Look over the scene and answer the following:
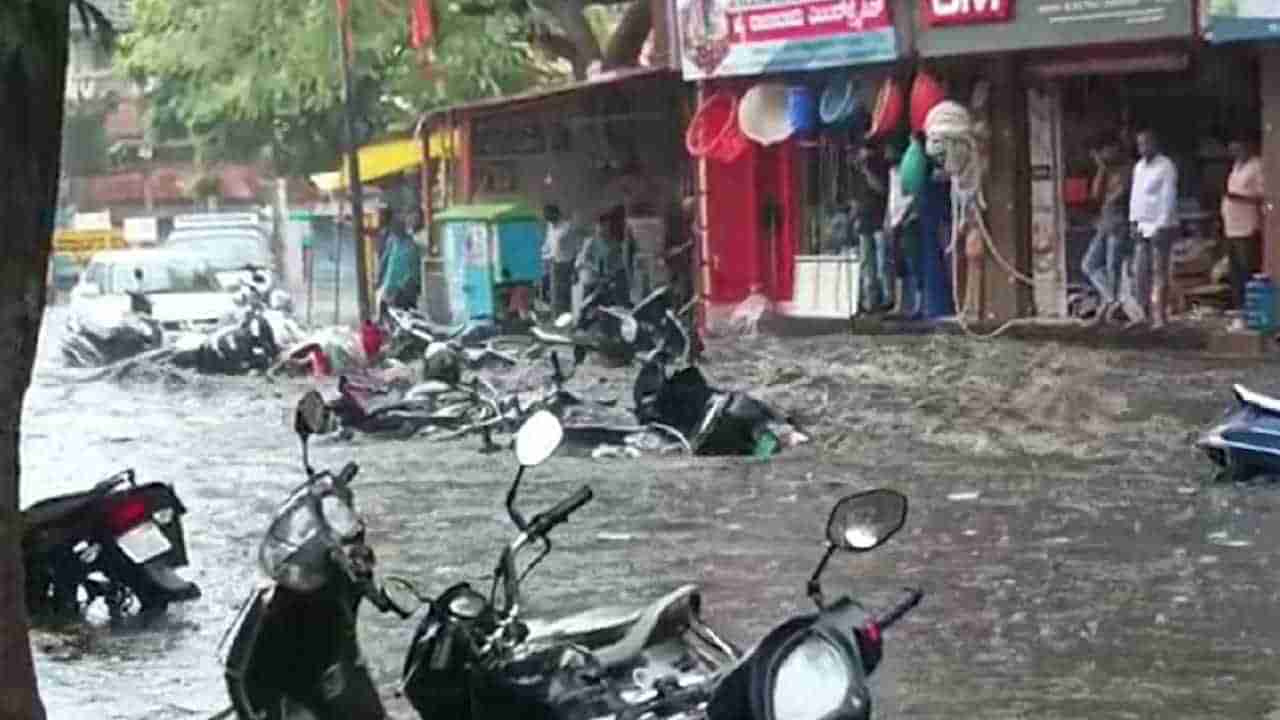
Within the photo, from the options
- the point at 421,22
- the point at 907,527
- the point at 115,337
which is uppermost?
the point at 421,22

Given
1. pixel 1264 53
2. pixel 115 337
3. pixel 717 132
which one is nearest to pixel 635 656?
pixel 1264 53

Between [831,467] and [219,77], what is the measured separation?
29345 millimetres

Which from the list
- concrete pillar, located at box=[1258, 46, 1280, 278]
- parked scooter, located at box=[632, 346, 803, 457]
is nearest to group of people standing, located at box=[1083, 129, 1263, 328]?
concrete pillar, located at box=[1258, 46, 1280, 278]

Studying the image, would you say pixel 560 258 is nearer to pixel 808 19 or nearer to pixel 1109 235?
pixel 808 19

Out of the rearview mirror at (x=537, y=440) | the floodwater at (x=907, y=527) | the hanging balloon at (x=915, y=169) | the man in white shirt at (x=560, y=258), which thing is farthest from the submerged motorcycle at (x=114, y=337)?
the rearview mirror at (x=537, y=440)

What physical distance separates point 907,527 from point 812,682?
859 centimetres

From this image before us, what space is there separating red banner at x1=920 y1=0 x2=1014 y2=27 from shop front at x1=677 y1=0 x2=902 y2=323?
64cm

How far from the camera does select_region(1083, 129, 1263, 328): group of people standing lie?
22922mm

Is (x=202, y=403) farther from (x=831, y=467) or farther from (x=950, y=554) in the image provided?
(x=950, y=554)

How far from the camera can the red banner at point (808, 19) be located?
87.3 feet

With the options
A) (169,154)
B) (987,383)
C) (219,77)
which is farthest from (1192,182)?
(169,154)

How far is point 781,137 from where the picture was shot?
28.7 m

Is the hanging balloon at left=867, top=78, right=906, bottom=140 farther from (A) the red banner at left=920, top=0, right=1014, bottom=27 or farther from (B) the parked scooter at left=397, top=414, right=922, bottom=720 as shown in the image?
(B) the parked scooter at left=397, top=414, right=922, bottom=720

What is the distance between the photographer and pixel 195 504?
17.4 meters
